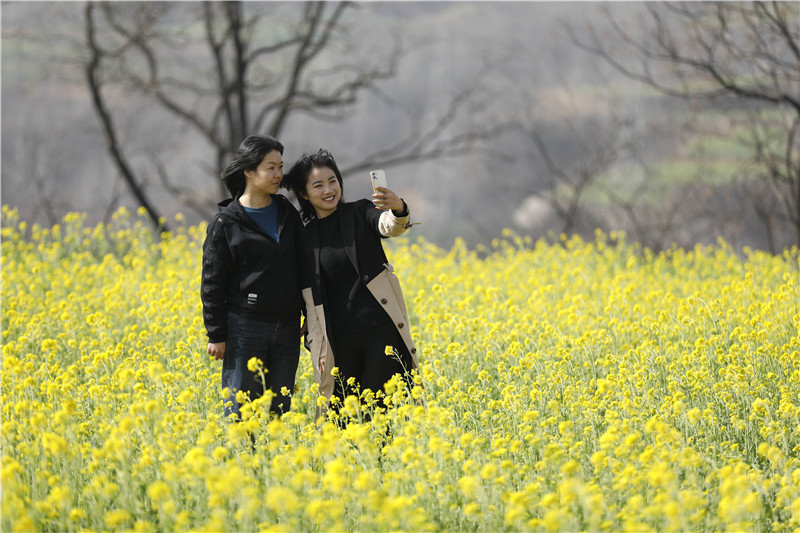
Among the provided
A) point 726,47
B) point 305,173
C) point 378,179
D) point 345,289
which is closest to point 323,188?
point 305,173

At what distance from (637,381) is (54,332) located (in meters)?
4.47

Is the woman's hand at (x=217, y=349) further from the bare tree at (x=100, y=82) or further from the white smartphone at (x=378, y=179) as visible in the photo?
the bare tree at (x=100, y=82)

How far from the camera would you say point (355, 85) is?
53.5 ft

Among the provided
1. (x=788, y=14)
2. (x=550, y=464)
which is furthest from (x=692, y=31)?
(x=550, y=464)

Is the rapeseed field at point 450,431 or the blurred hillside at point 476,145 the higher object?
the blurred hillside at point 476,145

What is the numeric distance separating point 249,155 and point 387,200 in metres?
0.76

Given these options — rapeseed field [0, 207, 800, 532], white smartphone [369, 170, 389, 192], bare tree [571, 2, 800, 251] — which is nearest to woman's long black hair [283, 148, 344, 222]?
white smartphone [369, 170, 389, 192]

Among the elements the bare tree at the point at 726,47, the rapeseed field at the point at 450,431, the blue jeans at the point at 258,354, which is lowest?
the rapeseed field at the point at 450,431

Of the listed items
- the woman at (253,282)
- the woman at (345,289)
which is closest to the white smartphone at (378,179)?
the woman at (345,289)

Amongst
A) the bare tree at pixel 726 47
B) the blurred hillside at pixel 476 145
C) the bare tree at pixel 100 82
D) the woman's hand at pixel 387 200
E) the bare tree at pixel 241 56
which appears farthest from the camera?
the blurred hillside at pixel 476 145

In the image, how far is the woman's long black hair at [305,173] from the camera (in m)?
4.21

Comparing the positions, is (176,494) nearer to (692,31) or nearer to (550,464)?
(550,464)

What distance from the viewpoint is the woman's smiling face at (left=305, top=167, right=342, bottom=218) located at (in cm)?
418

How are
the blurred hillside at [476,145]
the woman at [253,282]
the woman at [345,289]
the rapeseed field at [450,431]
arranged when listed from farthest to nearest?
the blurred hillside at [476,145]
the woman at [345,289]
the woman at [253,282]
the rapeseed field at [450,431]
